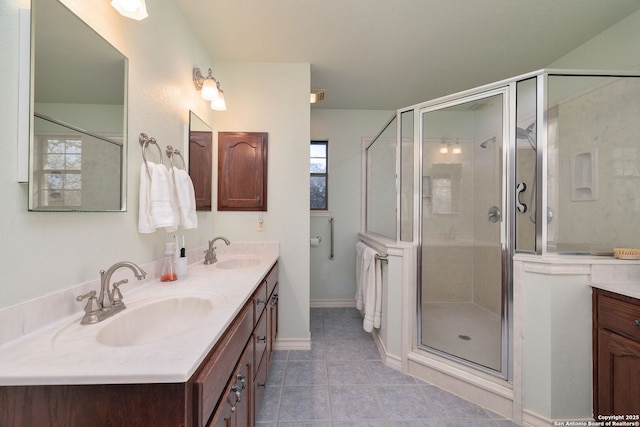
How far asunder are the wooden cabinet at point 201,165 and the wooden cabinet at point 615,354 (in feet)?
8.19

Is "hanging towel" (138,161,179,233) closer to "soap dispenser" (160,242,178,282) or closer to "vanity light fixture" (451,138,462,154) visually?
"soap dispenser" (160,242,178,282)

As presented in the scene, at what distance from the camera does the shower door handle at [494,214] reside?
5.36ft

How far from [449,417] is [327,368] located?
2.74 feet

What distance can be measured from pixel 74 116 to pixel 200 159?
101cm

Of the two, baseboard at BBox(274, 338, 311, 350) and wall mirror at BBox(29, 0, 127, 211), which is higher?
wall mirror at BBox(29, 0, 127, 211)

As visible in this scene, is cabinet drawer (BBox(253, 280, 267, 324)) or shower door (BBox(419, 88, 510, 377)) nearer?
cabinet drawer (BBox(253, 280, 267, 324))

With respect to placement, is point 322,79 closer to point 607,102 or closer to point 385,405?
point 607,102

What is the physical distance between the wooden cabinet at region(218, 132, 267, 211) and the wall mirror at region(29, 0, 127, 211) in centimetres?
101

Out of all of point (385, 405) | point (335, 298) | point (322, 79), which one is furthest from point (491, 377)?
point (322, 79)

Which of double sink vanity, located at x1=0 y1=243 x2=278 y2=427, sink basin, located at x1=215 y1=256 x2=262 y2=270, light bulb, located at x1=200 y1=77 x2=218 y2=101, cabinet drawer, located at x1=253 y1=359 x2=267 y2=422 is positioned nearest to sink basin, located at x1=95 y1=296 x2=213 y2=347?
double sink vanity, located at x1=0 y1=243 x2=278 y2=427

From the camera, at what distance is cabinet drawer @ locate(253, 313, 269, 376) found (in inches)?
49.2

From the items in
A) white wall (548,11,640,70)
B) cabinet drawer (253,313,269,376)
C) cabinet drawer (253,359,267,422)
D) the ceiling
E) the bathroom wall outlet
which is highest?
the ceiling

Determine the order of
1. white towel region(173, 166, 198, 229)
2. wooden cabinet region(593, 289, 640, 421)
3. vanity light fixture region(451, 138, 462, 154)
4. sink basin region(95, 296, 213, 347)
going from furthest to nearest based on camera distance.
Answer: vanity light fixture region(451, 138, 462, 154), white towel region(173, 166, 198, 229), wooden cabinet region(593, 289, 640, 421), sink basin region(95, 296, 213, 347)

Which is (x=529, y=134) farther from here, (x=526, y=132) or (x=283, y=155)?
(x=283, y=155)
